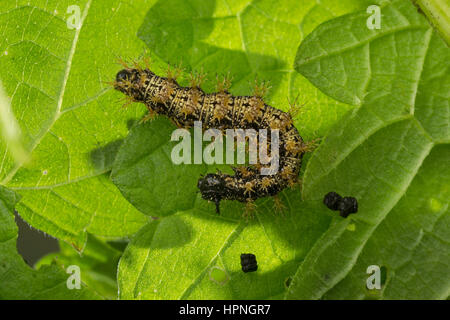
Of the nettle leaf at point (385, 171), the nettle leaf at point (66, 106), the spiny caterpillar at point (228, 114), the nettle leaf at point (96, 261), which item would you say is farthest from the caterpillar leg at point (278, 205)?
the nettle leaf at point (96, 261)

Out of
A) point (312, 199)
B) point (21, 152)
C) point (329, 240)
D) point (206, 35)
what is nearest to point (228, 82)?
point (206, 35)

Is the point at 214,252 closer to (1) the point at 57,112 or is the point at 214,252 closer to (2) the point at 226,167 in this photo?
(2) the point at 226,167

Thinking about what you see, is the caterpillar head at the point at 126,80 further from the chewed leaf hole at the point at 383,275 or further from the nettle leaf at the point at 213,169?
the chewed leaf hole at the point at 383,275

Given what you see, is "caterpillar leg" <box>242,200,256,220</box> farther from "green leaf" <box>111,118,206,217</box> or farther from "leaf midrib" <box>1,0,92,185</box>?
"leaf midrib" <box>1,0,92,185</box>

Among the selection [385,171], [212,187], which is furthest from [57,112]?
[385,171]

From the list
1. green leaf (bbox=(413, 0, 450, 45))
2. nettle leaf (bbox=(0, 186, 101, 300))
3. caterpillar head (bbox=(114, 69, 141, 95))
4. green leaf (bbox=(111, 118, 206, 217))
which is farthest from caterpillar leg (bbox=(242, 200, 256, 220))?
green leaf (bbox=(413, 0, 450, 45))

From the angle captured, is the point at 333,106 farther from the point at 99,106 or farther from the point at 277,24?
the point at 99,106
